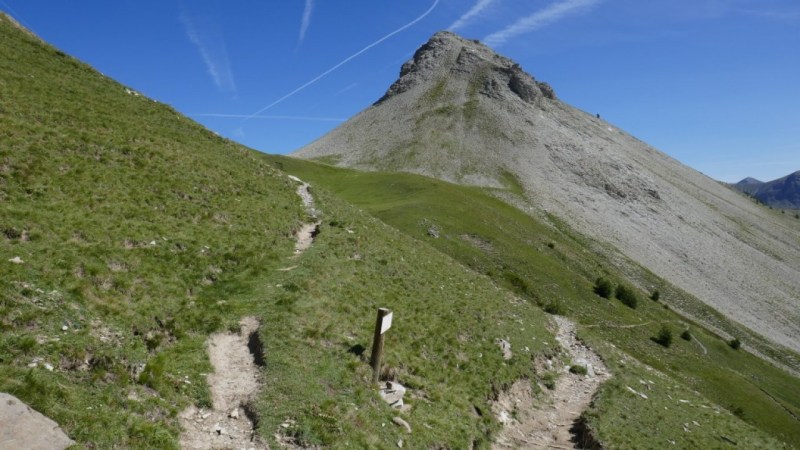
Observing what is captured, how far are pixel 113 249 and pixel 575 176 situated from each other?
136 metres

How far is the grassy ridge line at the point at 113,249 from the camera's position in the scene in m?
12.0

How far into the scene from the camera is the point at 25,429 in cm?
918

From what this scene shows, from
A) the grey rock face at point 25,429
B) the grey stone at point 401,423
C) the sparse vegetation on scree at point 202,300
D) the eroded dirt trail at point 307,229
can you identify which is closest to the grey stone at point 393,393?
the sparse vegetation on scree at point 202,300

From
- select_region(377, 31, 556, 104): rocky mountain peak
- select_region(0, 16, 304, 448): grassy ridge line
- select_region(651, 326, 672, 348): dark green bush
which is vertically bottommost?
select_region(651, 326, 672, 348): dark green bush

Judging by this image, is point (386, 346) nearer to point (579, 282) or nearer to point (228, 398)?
point (228, 398)

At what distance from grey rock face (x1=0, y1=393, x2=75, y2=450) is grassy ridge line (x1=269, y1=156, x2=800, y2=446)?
111 feet

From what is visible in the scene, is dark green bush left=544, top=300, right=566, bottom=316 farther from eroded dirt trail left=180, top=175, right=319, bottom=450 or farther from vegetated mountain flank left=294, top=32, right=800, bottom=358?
vegetated mountain flank left=294, top=32, right=800, bottom=358

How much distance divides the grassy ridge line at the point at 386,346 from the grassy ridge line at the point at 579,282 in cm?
1391

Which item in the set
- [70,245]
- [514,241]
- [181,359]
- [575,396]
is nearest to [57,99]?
[70,245]

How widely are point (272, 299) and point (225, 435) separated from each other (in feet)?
27.3

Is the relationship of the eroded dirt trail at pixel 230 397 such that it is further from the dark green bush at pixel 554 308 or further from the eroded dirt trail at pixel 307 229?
the dark green bush at pixel 554 308

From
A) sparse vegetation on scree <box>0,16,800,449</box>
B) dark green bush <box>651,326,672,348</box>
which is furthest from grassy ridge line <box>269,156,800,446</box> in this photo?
sparse vegetation on scree <box>0,16,800,449</box>

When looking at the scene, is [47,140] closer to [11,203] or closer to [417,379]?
[11,203]

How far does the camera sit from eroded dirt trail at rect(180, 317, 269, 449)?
12.6 m
